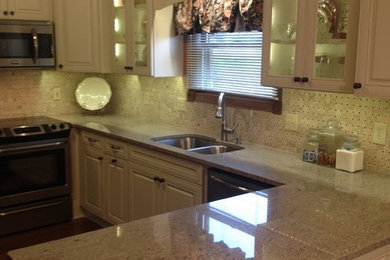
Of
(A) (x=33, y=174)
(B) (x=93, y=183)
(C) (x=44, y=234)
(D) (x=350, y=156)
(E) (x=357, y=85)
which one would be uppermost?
(E) (x=357, y=85)

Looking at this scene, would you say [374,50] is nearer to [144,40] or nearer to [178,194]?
[178,194]

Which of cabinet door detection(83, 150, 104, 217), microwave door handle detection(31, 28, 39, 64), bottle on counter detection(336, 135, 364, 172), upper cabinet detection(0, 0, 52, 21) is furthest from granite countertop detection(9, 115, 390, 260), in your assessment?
upper cabinet detection(0, 0, 52, 21)

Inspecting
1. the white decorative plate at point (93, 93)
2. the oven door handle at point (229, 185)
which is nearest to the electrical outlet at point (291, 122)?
the oven door handle at point (229, 185)

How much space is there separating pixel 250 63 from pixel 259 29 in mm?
379

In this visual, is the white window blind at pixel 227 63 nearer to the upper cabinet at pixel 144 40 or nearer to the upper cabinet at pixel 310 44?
the upper cabinet at pixel 144 40

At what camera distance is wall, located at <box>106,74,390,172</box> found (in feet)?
8.34

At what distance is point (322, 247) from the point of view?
1513mm

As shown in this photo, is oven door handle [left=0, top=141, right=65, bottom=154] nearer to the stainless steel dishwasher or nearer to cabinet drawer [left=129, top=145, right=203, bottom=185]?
cabinet drawer [left=129, top=145, right=203, bottom=185]

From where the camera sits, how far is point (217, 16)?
10.5ft

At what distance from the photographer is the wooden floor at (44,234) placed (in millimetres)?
3711

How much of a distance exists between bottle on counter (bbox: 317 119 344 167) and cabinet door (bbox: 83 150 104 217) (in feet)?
6.37

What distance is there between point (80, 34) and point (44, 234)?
5.94ft

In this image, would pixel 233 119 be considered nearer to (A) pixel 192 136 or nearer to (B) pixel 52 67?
(A) pixel 192 136

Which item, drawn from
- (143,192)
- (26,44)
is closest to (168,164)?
(143,192)
